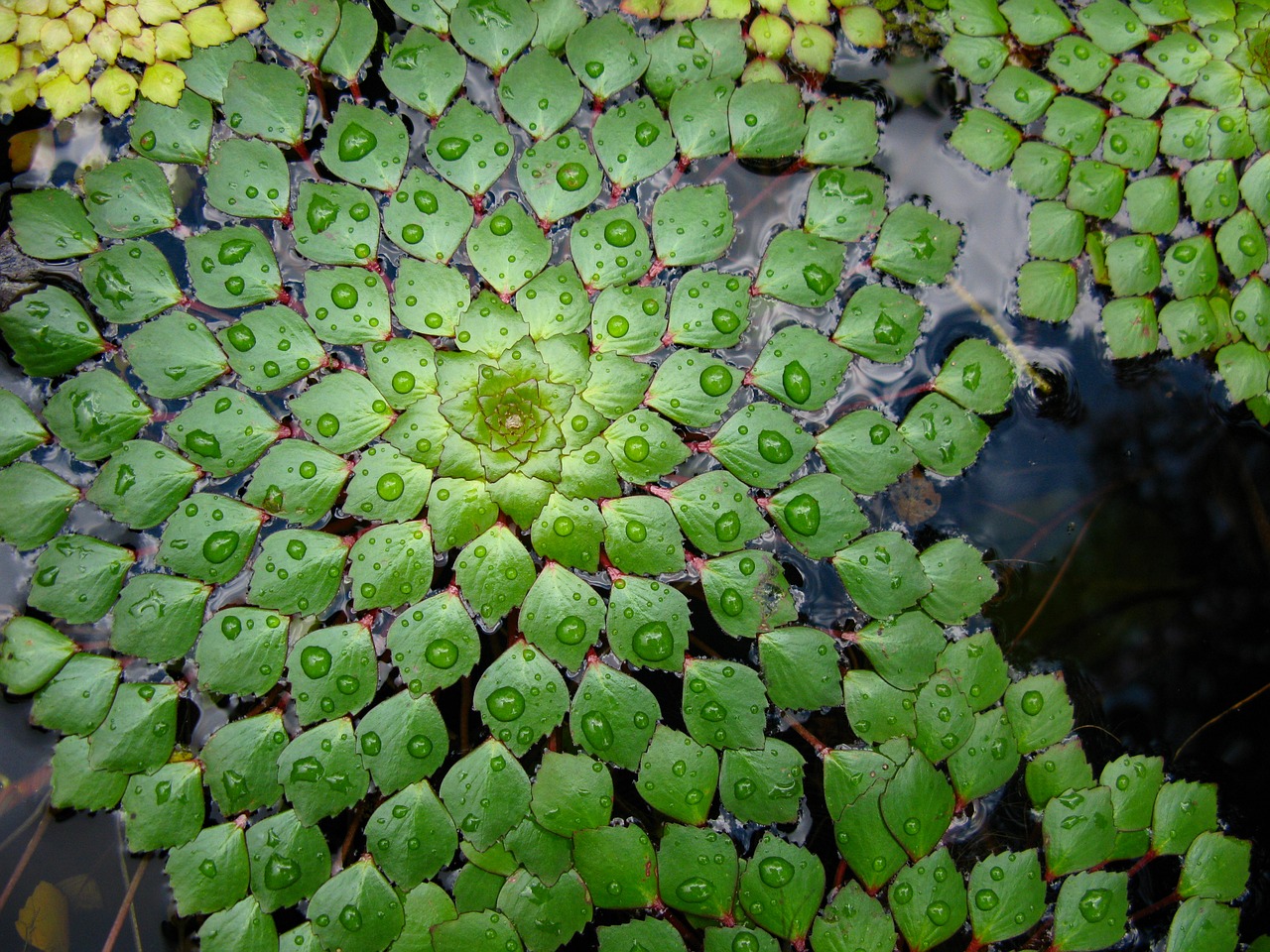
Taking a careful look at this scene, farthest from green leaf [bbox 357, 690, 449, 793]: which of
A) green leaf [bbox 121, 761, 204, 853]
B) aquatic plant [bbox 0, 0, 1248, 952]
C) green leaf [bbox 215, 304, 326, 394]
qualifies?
green leaf [bbox 215, 304, 326, 394]

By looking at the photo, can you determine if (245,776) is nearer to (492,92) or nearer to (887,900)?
(887,900)

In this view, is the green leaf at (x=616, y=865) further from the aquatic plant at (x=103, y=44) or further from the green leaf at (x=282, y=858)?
the aquatic plant at (x=103, y=44)

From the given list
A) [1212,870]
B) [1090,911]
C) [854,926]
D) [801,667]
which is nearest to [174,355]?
[801,667]

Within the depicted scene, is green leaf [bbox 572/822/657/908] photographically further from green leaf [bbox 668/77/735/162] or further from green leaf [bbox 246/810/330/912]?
green leaf [bbox 668/77/735/162]

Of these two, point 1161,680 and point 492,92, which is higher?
point 492,92

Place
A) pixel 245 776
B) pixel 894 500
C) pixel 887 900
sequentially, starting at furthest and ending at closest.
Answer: pixel 894 500 → pixel 887 900 → pixel 245 776

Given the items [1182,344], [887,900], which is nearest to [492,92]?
[1182,344]
